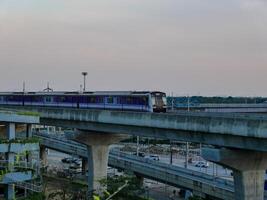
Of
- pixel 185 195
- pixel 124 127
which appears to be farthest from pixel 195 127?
pixel 185 195

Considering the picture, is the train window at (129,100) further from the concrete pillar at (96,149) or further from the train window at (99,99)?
the train window at (99,99)

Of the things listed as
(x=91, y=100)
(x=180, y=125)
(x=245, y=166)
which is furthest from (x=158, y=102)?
(x=245, y=166)

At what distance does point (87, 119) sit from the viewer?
44.9 metres

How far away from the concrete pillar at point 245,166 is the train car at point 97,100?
13227 millimetres

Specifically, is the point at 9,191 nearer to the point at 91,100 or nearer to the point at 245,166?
the point at 91,100

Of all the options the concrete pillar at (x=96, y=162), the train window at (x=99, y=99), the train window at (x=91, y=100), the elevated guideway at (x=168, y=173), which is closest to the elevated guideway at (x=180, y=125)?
the concrete pillar at (x=96, y=162)

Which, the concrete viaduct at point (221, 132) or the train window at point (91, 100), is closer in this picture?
the concrete viaduct at point (221, 132)

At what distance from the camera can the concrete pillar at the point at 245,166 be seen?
106ft

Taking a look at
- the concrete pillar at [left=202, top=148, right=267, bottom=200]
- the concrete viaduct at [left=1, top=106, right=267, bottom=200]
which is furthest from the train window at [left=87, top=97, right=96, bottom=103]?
the concrete pillar at [left=202, top=148, right=267, bottom=200]

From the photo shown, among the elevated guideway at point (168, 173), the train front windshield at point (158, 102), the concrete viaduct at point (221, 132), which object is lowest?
the elevated guideway at point (168, 173)

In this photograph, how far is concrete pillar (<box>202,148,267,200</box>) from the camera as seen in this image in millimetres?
32406

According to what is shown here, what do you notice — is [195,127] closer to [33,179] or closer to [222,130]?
[222,130]

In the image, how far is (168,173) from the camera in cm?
5284

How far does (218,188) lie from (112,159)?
20.7 metres
